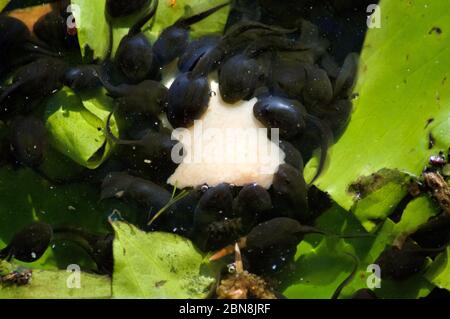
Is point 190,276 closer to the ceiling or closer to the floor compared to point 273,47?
closer to the floor

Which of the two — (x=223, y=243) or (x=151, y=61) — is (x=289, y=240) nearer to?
(x=223, y=243)

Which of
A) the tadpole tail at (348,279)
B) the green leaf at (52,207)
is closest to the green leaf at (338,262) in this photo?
the tadpole tail at (348,279)

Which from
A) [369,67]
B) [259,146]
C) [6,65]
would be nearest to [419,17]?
→ [369,67]

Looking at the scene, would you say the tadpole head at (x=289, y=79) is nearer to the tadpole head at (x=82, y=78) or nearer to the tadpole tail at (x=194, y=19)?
the tadpole tail at (x=194, y=19)

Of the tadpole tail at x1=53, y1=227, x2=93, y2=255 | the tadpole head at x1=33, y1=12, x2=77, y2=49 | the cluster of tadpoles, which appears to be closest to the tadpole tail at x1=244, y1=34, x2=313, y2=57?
the cluster of tadpoles

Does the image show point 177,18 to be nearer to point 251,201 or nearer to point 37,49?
point 37,49

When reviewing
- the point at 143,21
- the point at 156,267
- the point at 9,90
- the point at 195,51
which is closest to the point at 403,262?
the point at 156,267
